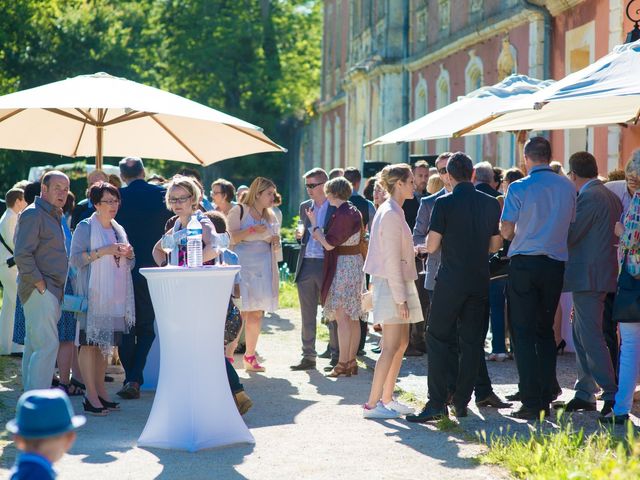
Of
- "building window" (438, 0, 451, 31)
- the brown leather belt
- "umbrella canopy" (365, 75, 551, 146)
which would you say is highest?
"building window" (438, 0, 451, 31)

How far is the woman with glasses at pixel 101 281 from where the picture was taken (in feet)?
28.5

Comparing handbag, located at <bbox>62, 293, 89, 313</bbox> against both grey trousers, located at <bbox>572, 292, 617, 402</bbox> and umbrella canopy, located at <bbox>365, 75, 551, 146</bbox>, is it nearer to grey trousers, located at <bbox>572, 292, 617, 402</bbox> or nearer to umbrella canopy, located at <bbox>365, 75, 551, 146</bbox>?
grey trousers, located at <bbox>572, 292, 617, 402</bbox>

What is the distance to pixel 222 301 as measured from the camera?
24.0 feet

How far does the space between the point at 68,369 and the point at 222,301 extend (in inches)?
105

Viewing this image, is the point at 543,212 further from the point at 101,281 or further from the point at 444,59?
the point at 444,59

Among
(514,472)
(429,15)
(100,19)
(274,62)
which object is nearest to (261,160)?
(274,62)

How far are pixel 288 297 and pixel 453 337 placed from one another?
1060 centimetres

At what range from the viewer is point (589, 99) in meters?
8.66

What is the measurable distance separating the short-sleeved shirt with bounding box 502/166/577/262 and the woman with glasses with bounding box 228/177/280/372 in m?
3.26

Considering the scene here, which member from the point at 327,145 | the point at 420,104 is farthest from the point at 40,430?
the point at 327,145

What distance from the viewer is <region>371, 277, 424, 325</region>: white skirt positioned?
8.29 meters

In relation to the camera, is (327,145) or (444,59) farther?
(327,145)

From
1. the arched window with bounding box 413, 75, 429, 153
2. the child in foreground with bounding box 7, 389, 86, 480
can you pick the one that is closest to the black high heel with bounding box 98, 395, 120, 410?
the child in foreground with bounding box 7, 389, 86, 480

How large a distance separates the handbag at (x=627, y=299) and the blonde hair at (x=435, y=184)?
11.6 feet
